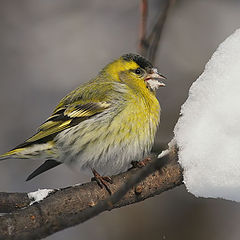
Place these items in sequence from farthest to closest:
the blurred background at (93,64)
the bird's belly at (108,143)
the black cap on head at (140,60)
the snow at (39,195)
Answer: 1. the blurred background at (93,64)
2. the black cap on head at (140,60)
3. the bird's belly at (108,143)
4. the snow at (39,195)

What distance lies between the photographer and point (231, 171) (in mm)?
2186

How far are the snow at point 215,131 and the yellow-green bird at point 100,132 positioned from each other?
0.77 metres

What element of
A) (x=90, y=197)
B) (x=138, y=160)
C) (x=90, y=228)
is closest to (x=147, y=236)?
(x=90, y=228)

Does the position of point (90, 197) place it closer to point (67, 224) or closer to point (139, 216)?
point (67, 224)

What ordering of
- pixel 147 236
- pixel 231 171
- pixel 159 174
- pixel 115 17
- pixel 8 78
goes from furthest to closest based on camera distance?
pixel 115 17
pixel 8 78
pixel 147 236
pixel 159 174
pixel 231 171

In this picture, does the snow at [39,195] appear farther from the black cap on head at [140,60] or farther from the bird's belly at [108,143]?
the black cap on head at [140,60]

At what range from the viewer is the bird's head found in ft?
11.9

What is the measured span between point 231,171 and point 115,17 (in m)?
5.69

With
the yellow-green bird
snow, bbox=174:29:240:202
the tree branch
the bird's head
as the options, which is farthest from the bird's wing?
snow, bbox=174:29:240:202

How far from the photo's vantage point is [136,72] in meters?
3.71

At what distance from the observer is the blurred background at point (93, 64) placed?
17.0ft

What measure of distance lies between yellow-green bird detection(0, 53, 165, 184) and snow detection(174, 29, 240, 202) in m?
0.77

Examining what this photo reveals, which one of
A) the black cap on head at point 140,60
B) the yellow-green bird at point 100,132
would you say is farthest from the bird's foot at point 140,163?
the black cap on head at point 140,60

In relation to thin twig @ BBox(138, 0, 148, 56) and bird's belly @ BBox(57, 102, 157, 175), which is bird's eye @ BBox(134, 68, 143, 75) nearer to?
bird's belly @ BBox(57, 102, 157, 175)
